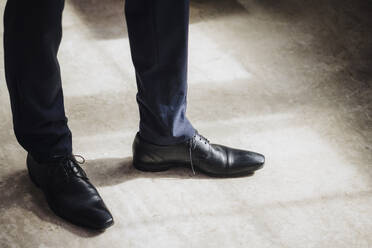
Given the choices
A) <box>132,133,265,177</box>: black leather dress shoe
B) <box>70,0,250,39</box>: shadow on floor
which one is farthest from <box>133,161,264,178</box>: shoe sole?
<box>70,0,250,39</box>: shadow on floor

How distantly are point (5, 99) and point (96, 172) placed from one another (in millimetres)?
454

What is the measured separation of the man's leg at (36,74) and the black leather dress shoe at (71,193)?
0.11 ft

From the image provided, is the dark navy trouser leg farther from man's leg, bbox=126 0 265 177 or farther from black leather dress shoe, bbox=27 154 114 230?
black leather dress shoe, bbox=27 154 114 230

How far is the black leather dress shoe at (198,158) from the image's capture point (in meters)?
1.32

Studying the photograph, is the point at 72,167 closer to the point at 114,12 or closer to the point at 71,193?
the point at 71,193

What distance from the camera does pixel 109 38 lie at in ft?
6.45

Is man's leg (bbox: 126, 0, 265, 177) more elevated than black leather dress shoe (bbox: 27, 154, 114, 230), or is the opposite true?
man's leg (bbox: 126, 0, 265, 177)

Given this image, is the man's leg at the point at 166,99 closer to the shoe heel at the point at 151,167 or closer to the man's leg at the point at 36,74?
the shoe heel at the point at 151,167

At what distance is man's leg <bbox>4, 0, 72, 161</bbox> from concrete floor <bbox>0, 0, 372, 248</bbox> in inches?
6.5

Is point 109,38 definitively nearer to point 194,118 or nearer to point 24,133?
point 194,118

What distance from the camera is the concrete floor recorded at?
3.98 ft

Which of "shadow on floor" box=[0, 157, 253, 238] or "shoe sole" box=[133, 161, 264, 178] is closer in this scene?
"shadow on floor" box=[0, 157, 253, 238]

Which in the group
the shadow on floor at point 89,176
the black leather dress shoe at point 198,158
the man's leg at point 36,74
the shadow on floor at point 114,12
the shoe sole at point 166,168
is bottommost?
the shadow on floor at point 89,176

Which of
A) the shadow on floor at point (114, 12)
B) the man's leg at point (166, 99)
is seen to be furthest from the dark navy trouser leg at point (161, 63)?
the shadow on floor at point (114, 12)
